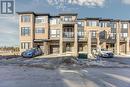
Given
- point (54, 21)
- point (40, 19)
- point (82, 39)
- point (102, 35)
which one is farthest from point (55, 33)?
point (102, 35)

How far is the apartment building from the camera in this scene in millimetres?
66062

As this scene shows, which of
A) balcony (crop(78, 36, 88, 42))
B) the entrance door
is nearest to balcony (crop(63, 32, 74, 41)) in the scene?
balcony (crop(78, 36, 88, 42))

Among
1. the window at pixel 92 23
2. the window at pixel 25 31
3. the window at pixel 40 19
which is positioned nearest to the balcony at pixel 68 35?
the window at pixel 40 19

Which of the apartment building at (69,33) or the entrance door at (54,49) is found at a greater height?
the apartment building at (69,33)

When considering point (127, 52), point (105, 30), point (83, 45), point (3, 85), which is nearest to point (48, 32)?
point (83, 45)

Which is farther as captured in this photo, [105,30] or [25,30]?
[105,30]

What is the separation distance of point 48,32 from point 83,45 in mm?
8958

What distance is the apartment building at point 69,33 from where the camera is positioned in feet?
217

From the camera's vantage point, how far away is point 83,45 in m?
68.8

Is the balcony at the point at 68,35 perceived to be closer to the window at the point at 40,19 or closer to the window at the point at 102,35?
the window at the point at 40,19

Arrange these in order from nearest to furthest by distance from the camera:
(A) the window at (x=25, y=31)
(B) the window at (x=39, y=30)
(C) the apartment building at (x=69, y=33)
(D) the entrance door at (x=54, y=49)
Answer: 1. (C) the apartment building at (x=69, y=33)
2. (A) the window at (x=25, y=31)
3. (B) the window at (x=39, y=30)
4. (D) the entrance door at (x=54, y=49)

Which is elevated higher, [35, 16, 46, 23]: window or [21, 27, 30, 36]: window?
[35, 16, 46, 23]: window

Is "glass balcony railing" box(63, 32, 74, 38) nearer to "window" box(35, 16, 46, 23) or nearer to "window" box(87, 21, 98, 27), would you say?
"window" box(35, 16, 46, 23)

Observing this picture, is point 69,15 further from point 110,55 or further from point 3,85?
point 3,85
